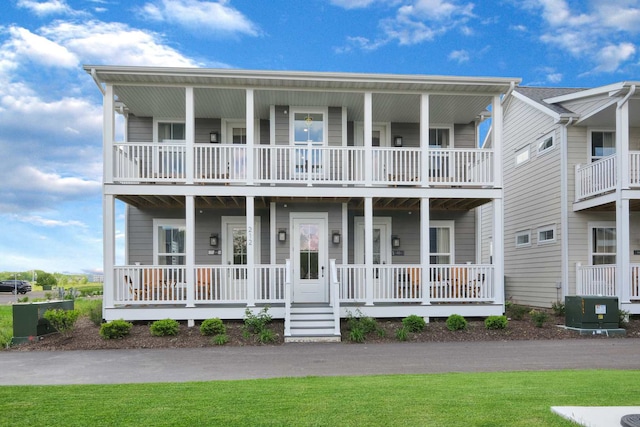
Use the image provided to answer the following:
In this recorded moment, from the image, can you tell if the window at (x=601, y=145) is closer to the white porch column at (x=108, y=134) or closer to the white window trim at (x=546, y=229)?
the white window trim at (x=546, y=229)

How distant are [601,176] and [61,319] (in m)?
14.6

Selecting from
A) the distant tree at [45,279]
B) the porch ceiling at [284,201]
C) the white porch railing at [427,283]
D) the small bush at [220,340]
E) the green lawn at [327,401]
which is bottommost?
the distant tree at [45,279]

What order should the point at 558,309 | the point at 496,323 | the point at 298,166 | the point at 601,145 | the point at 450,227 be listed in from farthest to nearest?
1. the point at 450,227
2. the point at 601,145
3. the point at 558,309
4. the point at 298,166
5. the point at 496,323

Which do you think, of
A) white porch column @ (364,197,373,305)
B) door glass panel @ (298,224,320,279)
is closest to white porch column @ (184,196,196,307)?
door glass panel @ (298,224,320,279)

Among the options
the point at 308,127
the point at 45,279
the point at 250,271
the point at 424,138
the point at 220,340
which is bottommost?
the point at 45,279

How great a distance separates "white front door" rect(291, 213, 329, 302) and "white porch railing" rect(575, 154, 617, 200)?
25.5 feet

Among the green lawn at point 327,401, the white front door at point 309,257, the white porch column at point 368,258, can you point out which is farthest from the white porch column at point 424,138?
the green lawn at point 327,401

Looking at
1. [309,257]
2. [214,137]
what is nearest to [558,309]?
[309,257]

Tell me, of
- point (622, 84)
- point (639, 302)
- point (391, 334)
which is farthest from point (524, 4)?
point (391, 334)

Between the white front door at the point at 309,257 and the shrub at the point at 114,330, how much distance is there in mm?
4659

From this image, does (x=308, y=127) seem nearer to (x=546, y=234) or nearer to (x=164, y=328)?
(x=164, y=328)

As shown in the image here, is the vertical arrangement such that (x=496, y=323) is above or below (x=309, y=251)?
below

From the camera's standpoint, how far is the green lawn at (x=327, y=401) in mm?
5082

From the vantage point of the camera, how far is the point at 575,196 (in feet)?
51.3
